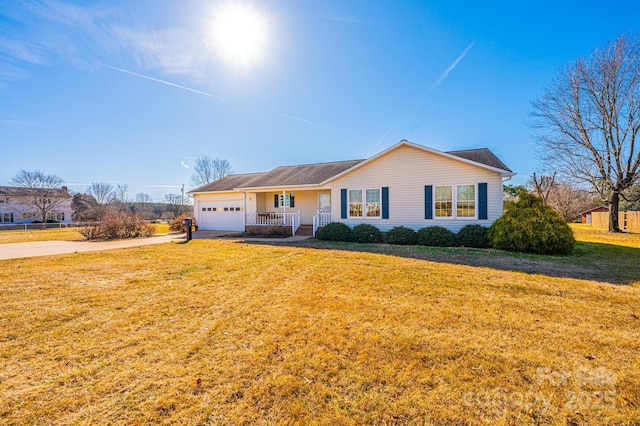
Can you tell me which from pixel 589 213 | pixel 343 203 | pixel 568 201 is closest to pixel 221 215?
pixel 343 203

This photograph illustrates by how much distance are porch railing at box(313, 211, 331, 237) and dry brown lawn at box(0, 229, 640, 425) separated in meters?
9.55

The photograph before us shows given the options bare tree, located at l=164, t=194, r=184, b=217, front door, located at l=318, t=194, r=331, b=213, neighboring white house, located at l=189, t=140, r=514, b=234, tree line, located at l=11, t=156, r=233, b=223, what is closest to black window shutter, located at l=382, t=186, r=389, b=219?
neighboring white house, located at l=189, t=140, r=514, b=234

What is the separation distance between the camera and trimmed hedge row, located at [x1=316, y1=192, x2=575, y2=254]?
32.7 feet

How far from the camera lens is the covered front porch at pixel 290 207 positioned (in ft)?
56.1

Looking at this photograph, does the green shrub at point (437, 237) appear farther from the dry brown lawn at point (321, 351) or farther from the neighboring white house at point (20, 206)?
the neighboring white house at point (20, 206)

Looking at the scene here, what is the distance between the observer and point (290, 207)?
1903 centimetres

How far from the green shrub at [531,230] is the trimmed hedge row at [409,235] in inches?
28.9

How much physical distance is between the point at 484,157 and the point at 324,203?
30.3ft

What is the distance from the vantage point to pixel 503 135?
2023 centimetres

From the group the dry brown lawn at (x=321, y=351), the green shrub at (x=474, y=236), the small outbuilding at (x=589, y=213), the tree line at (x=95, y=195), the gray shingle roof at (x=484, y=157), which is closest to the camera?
the dry brown lawn at (x=321, y=351)

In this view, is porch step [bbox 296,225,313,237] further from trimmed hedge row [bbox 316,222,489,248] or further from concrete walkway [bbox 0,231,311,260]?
concrete walkway [bbox 0,231,311,260]

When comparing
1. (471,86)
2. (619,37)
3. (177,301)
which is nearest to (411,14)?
(471,86)

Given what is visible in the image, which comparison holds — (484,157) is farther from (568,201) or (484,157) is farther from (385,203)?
(568,201)

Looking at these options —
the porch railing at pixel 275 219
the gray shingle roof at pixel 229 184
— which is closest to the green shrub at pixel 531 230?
the porch railing at pixel 275 219
